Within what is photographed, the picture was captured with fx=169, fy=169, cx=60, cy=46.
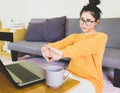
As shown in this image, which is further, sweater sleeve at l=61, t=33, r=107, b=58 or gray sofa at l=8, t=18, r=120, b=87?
gray sofa at l=8, t=18, r=120, b=87

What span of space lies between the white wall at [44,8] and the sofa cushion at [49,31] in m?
0.28

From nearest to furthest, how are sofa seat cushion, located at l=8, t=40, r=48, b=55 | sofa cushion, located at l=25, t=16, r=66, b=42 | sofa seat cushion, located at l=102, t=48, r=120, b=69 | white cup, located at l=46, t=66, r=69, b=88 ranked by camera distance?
white cup, located at l=46, t=66, r=69, b=88, sofa seat cushion, located at l=102, t=48, r=120, b=69, sofa seat cushion, located at l=8, t=40, r=48, b=55, sofa cushion, located at l=25, t=16, r=66, b=42

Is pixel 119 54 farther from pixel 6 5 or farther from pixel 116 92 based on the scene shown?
pixel 6 5

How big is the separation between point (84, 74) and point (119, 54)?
96cm

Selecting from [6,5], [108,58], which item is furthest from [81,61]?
[6,5]

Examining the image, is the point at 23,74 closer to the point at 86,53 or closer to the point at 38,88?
the point at 38,88

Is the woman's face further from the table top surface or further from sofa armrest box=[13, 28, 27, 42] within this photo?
sofa armrest box=[13, 28, 27, 42]

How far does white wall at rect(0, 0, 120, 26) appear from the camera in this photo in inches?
92.6

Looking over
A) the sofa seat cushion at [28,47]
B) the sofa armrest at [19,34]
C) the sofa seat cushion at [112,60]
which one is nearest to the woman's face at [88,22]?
the sofa seat cushion at [112,60]

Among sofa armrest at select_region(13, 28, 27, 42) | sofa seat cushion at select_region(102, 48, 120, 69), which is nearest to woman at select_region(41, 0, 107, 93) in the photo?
sofa seat cushion at select_region(102, 48, 120, 69)

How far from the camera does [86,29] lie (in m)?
0.96

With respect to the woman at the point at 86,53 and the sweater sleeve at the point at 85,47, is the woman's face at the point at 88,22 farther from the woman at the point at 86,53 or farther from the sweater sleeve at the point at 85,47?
the sweater sleeve at the point at 85,47

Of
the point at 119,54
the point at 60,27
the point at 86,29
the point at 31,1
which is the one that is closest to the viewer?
the point at 86,29

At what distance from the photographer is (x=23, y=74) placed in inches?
33.3
